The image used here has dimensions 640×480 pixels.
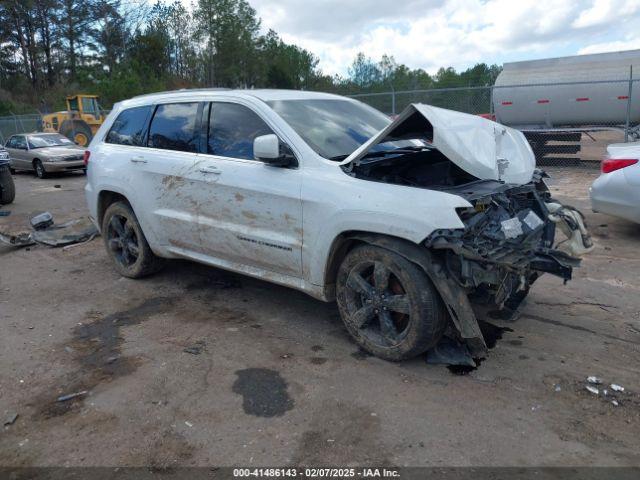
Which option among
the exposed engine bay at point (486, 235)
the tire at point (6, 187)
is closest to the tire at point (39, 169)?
the tire at point (6, 187)

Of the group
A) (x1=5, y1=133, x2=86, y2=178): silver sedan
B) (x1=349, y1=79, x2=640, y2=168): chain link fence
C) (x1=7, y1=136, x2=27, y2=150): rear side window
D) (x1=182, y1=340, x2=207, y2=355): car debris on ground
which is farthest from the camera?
(x1=7, y1=136, x2=27, y2=150): rear side window

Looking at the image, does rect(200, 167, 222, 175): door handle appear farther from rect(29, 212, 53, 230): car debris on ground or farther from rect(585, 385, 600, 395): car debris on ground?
rect(29, 212, 53, 230): car debris on ground

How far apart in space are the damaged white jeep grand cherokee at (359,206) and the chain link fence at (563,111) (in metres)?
9.57

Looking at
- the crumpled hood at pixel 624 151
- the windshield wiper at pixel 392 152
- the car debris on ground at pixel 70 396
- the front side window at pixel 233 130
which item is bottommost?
the car debris on ground at pixel 70 396

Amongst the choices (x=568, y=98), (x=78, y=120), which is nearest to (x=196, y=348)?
(x=568, y=98)

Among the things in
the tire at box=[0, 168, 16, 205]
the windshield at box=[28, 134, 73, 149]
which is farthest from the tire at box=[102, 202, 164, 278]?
the windshield at box=[28, 134, 73, 149]

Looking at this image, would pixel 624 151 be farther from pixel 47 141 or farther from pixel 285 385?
pixel 47 141

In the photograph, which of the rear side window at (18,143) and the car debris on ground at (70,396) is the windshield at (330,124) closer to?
the car debris on ground at (70,396)

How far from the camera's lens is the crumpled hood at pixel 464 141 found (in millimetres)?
3748

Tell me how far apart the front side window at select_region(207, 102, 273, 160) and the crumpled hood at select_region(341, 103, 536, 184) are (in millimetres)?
948

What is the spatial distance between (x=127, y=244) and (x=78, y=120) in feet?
67.9

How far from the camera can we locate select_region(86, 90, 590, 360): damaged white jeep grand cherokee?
3.55 metres

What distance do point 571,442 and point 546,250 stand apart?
1332 mm

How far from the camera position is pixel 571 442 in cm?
294
